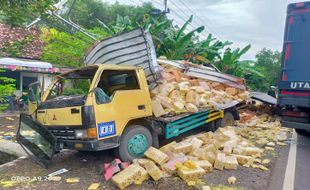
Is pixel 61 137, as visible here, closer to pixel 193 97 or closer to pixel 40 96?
pixel 40 96

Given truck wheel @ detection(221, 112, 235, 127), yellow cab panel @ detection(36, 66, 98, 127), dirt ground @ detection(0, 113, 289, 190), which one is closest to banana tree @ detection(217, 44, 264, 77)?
truck wheel @ detection(221, 112, 235, 127)

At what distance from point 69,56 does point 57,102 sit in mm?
9279

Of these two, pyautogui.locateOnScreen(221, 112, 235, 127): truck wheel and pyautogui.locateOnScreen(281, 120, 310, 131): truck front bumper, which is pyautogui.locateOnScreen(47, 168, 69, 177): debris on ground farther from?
pyautogui.locateOnScreen(281, 120, 310, 131): truck front bumper

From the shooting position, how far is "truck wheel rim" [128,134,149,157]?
607cm

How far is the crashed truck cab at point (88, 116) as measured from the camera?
5449 millimetres

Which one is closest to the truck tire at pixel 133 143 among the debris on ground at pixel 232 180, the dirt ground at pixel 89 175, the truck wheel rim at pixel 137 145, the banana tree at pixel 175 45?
the truck wheel rim at pixel 137 145

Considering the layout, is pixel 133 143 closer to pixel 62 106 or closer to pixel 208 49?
pixel 62 106

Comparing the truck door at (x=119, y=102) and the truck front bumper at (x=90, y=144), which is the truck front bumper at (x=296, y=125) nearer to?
the truck door at (x=119, y=102)

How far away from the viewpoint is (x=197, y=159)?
238 inches

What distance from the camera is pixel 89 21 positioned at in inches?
1194

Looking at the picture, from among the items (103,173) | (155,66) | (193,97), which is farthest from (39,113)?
(193,97)

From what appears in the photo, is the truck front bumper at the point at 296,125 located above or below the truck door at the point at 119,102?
below

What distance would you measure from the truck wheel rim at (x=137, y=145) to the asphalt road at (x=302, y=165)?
9.49ft

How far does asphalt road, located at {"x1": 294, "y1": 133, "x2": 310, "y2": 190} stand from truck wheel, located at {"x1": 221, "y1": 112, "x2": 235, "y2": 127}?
6.51 ft
